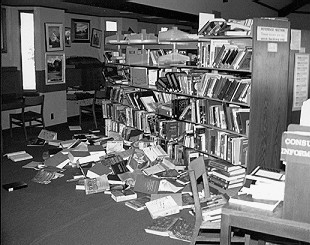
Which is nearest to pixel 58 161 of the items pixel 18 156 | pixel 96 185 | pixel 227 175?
pixel 18 156

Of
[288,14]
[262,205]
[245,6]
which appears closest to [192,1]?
[245,6]

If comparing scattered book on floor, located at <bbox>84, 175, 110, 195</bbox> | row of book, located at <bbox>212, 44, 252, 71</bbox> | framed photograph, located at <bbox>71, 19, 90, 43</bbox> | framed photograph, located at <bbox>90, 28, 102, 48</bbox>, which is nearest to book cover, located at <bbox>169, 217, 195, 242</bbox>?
scattered book on floor, located at <bbox>84, 175, 110, 195</bbox>

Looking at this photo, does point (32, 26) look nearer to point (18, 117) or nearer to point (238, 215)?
point (18, 117)

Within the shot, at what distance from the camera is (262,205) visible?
263 centimetres

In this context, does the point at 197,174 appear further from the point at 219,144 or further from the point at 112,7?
the point at 112,7

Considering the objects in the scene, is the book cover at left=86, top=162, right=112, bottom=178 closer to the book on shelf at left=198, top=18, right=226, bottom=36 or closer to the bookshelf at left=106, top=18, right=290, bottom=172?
the bookshelf at left=106, top=18, right=290, bottom=172

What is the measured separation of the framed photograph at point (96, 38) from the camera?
11711mm

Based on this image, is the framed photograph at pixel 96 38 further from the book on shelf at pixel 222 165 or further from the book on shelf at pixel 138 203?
the book on shelf at pixel 138 203

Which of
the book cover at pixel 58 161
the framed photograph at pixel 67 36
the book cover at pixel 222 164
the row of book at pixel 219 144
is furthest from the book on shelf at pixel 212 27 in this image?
the framed photograph at pixel 67 36

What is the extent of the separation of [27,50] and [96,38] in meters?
2.58

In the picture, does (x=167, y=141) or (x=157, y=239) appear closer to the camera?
(x=157, y=239)

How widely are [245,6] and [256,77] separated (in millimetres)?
9578

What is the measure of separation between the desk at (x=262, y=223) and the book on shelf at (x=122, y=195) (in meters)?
2.65

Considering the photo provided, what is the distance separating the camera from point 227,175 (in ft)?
17.7
